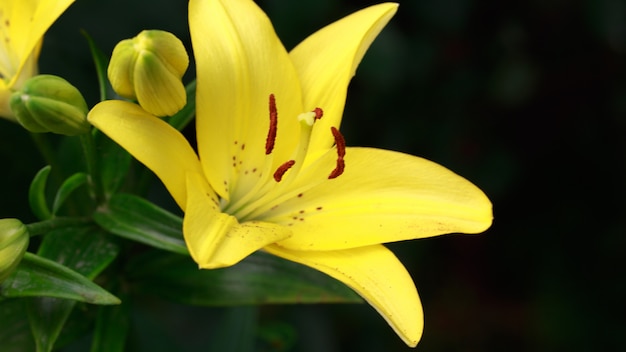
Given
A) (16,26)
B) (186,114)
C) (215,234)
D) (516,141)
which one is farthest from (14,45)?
(516,141)

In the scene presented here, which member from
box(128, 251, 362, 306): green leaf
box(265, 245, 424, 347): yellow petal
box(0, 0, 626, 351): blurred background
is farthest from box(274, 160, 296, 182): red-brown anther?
box(0, 0, 626, 351): blurred background

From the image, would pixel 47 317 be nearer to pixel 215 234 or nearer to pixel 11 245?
pixel 11 245

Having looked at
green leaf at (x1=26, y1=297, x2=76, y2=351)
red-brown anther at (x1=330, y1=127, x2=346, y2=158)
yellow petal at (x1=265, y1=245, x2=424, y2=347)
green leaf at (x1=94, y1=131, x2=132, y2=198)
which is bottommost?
green leaf at (x1=26, y1=297, x2=76, y2=351)

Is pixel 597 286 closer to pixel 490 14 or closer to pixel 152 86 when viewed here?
pixel 490 14

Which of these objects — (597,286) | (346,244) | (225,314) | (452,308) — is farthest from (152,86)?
(452,308)

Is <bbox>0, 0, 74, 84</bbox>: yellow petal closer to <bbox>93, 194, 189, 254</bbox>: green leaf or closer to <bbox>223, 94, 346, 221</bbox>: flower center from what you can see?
<bbox>93, 194, 189, 254</bbox>: green leaf
